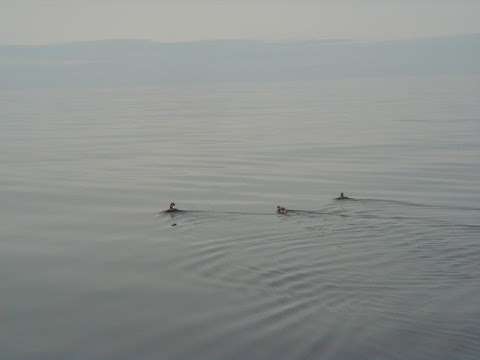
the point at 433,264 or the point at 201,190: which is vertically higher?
the point at 201,190

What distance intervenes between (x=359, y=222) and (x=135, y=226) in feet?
24.3

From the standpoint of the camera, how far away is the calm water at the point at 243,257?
1202cm

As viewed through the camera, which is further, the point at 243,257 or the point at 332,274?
the point at 243,257

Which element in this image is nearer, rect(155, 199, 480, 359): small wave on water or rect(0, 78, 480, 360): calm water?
rect(155, 199, 480, 359): small wave on water

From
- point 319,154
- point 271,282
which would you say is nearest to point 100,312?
point 271,282

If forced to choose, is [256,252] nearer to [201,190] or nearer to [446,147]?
[201,190]

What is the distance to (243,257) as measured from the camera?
17.1 metres

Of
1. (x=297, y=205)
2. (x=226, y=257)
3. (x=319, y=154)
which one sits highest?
(x=319, y=154)

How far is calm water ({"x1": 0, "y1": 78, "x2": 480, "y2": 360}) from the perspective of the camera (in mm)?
12023

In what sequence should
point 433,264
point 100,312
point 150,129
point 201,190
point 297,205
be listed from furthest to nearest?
1. point 150,129
2. point 201,190
3. point 297,205
4. point 433,264
5. point 100,312

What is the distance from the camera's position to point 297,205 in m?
24.3

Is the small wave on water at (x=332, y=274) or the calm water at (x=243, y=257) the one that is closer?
the small wave on water at (x=332, y=274)

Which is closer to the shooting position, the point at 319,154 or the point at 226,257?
the point at 226,257

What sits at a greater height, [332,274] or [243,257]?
[243,257]
